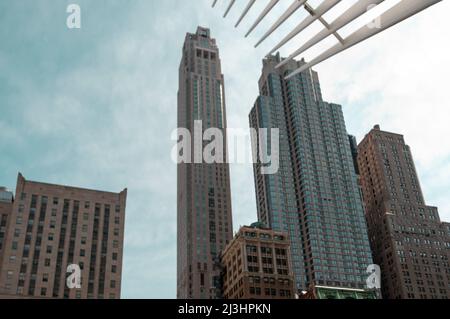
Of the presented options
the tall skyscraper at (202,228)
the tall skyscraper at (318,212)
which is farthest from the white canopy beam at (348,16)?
the tall skyscraper at (202,228)

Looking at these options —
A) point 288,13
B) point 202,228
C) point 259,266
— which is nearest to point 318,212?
point 202,228

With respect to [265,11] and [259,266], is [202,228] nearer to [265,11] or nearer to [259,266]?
→ [259,266]

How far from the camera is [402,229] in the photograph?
175 m

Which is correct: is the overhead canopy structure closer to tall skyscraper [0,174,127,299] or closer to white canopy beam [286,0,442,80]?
white canopy beam [286,0,442,80]

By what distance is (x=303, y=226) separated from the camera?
585ft

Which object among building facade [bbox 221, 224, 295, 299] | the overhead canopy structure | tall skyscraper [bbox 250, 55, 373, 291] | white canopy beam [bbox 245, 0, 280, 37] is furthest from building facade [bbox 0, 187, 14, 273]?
tall skyscraper [bbox 250, 55, 373, 291]

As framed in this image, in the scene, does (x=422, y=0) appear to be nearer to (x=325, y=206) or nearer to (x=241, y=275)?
(x=241, y=275)

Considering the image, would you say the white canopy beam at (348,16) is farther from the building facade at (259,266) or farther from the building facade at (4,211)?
the building facade at (259,266)

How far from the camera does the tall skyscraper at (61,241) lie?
3612 inches

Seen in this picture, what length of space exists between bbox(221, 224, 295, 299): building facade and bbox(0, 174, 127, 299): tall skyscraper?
32359mm
